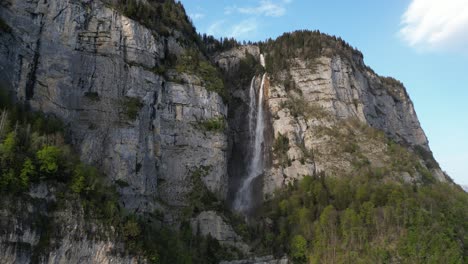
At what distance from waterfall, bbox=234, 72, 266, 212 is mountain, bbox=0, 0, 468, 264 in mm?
206

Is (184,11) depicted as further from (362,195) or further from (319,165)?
(362,195)

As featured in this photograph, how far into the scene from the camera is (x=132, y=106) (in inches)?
1886

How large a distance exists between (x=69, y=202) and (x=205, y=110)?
80.4ft

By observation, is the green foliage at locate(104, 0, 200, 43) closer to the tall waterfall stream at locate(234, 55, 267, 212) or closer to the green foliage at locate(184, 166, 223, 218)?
the tall waterfall stream at locate(234, 55, 267, 212)

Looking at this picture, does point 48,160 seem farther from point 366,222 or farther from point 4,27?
point 366,222

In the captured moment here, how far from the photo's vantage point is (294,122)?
62.8 metres

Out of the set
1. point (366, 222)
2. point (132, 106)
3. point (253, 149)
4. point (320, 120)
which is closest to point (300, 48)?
point (320, 120)

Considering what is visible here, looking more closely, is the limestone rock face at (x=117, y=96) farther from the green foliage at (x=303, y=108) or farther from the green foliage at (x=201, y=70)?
the green foliage at (x=303, y=108)

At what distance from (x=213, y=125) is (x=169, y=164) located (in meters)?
7.35

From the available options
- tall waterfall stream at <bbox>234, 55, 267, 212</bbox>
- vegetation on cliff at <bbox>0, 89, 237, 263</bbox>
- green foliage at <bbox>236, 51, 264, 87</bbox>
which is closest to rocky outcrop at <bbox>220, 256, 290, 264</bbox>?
vegetation on cliff at <bbox>0, 89, 237, 263</bbox>

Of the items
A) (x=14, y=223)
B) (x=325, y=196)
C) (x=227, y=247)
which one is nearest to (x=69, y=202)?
(x=14, y=223)

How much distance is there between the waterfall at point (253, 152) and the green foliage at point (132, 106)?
17.7 metres

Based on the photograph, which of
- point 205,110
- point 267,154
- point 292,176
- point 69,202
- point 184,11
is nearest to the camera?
point 69,202

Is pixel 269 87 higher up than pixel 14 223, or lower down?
higher up
